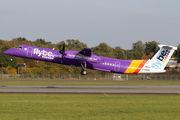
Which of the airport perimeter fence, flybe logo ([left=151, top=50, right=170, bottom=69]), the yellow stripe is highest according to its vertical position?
flybe logo ([left=151, top=50, right=170, bottom=69])

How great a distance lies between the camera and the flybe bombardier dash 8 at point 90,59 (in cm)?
3519

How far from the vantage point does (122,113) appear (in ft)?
60.8

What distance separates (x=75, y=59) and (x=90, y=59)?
2286 millimetres

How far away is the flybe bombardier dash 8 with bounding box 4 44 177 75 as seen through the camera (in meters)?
35.2

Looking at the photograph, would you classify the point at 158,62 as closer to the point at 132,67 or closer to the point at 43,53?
the point at 132,67

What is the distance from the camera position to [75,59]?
3616cm

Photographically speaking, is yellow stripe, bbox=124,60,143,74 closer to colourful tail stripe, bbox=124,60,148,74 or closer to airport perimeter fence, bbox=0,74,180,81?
colourful tail stripe, bbox=124,60,148,74

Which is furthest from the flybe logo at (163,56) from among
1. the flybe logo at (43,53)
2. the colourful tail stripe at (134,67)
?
the flybe logo at (43,53)

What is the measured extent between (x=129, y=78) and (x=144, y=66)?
50.9m

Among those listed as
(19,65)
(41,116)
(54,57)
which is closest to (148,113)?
(41,116)

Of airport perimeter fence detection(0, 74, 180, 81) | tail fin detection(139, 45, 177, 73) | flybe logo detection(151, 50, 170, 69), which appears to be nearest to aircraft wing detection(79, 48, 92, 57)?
tail fin detection(139, 45, 177, 73)

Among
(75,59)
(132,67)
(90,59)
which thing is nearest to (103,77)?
(132,67)

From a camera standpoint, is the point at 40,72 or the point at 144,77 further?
the point at 40,72

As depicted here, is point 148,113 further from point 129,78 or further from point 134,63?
point 129,78
